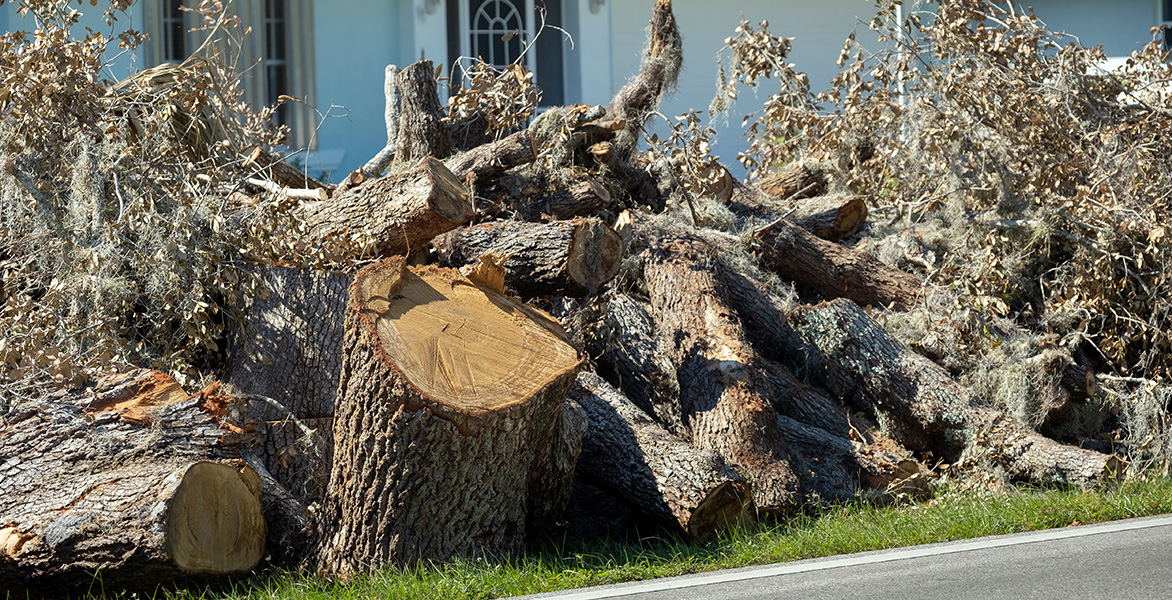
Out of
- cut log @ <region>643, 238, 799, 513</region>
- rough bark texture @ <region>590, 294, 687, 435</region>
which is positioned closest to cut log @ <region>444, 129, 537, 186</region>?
cut log @ <region>643, 238, 799, 513</region>

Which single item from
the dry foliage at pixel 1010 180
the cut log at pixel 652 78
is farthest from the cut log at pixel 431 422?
the cut log at pixel 652 78

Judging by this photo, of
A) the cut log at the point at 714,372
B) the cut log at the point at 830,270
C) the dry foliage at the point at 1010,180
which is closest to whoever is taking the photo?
the cut log at the point at 714,372

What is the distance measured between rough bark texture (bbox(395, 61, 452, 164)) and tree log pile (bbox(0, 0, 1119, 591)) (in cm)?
3

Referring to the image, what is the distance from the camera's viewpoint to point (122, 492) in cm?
428

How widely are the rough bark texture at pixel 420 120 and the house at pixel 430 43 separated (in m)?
3.25

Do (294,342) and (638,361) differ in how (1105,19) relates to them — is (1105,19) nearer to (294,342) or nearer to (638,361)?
(638,361)

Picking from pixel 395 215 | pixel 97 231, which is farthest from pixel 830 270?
pixel 97 231

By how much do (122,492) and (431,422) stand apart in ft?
4.02

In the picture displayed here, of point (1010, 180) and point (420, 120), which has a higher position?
point (420, 120)

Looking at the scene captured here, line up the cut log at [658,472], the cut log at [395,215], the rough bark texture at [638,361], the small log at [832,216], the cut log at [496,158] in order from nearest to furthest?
the cut log at [658,472] → the cut log at [395,215] → the rough bark texture at [638,361] → the cut log at [496,158] → the small log at [832,216]

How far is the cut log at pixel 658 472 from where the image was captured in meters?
4.97

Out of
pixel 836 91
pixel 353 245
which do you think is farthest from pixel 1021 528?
pixel 836 91

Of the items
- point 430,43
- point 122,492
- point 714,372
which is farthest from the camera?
point 430,43

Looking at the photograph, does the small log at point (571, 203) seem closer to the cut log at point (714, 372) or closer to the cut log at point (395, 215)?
the cut log at point (714, 372)
